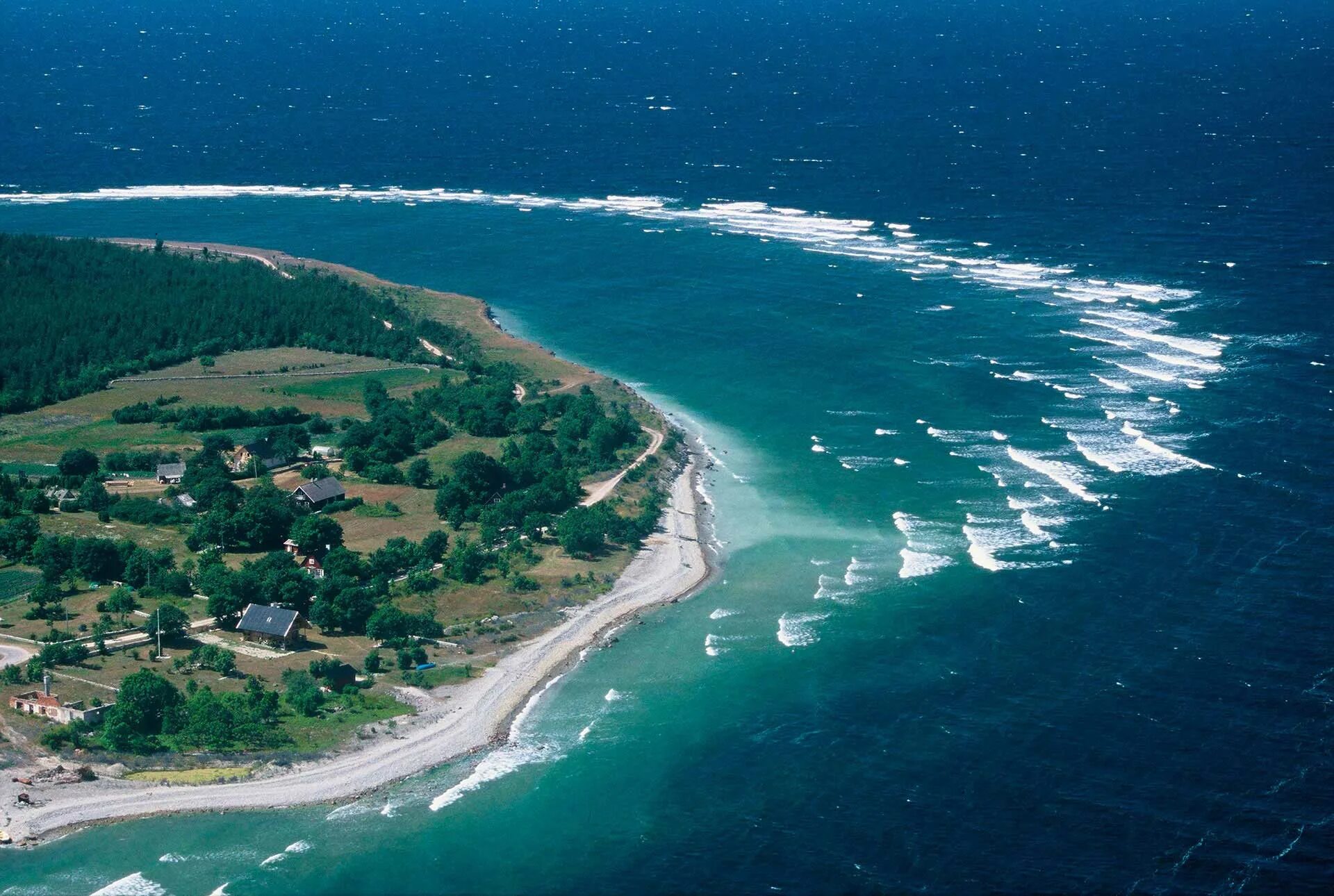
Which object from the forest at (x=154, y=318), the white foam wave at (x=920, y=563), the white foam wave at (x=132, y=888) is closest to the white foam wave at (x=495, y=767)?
the white foam wave at (x=132, y=888)

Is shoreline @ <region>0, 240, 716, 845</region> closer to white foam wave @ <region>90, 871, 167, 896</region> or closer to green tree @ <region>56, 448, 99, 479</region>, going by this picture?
white foam wave @ <region>90, 871, 167, 896</region>

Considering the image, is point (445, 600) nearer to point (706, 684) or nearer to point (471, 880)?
point (706, 684)

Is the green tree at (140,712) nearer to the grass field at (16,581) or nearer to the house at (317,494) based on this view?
the grass field at (16,581)

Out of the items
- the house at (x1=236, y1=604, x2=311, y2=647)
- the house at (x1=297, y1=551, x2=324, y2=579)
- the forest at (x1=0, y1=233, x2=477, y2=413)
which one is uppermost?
the forest at (x1=0, y1=233, x2=477, y2=413)

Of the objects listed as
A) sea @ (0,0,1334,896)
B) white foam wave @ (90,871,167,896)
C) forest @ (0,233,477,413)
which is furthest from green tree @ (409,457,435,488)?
white foam wave @ (90,871,167,896)

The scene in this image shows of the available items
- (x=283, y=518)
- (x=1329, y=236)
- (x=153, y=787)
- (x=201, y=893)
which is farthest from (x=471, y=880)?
(x=1329, y=236)

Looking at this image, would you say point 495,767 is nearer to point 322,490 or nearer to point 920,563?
point 920,563
